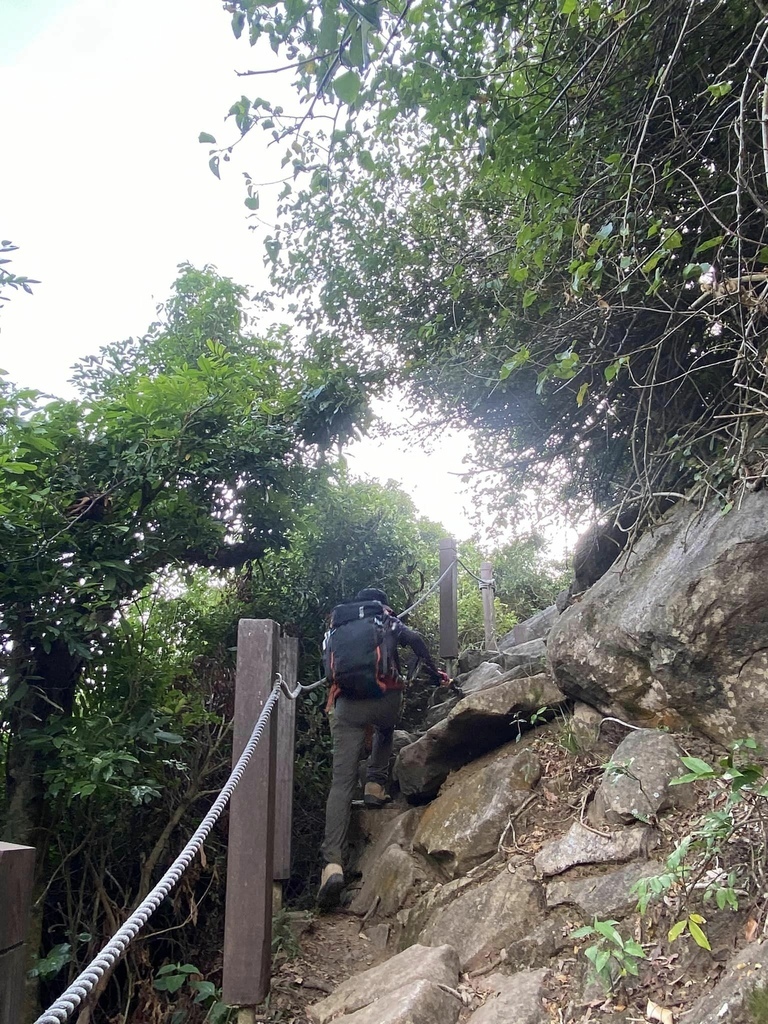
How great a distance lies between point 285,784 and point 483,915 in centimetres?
217

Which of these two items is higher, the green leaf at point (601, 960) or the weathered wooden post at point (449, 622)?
the weathered wooden post at point (449, 622)

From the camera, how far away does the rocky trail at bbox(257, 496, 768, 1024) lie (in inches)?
102

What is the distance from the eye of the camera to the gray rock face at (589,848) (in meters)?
3.26

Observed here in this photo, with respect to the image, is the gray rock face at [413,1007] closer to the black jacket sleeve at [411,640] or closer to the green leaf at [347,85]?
the black jacket sleeve at [411,640]

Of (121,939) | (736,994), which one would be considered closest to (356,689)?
(736,994)

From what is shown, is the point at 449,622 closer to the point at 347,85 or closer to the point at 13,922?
the point at 347,85

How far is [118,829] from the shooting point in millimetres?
4520

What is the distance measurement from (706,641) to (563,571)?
775 cm

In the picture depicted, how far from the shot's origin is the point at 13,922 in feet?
4.31

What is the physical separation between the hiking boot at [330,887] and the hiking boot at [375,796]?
2.68 ft

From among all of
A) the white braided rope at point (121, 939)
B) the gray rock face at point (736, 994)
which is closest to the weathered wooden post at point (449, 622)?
the white braided rope at point (121, 939)

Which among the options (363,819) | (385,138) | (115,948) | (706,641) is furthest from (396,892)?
(385,138)

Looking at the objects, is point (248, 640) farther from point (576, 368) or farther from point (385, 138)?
point (385, 138)

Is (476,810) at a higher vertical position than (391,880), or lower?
higher
